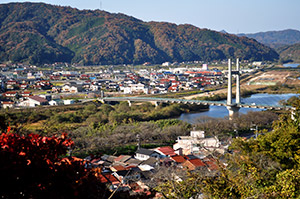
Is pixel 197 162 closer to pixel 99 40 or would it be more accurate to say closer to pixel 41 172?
pixel 41 172

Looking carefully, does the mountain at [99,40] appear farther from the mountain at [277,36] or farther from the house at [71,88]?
the mountain at [277,36]

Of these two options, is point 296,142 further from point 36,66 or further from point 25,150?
point 36,66

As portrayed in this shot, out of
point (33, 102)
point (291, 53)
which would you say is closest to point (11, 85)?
point (33, 102)

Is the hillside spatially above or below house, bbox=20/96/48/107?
above

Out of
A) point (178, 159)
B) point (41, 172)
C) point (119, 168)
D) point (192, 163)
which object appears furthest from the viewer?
point (178, 159)

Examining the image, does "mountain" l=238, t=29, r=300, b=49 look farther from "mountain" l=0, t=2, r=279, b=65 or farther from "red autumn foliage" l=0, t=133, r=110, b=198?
"red autumn foliage" l=0, t=133, r=110, b=198

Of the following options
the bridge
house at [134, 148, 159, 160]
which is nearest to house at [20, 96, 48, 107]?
the bridge

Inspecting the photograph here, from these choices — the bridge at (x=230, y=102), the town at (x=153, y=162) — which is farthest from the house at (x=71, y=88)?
the town at (x=153, y=162)

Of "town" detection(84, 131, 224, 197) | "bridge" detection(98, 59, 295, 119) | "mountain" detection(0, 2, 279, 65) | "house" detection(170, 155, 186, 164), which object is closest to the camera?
"town" detection(84, 131, 224, 197)
